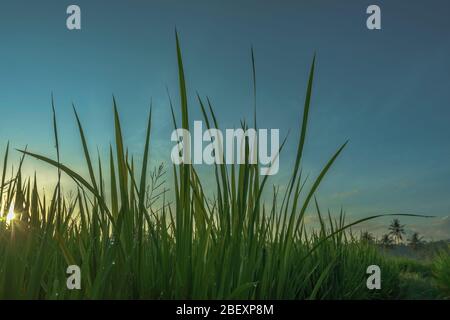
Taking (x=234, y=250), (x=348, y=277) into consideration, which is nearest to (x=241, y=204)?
(x=234, y=250)

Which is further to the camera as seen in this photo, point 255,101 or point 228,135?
point 228,135

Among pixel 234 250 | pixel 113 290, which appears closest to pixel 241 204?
pixel 234 250

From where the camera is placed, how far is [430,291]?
6.18 metres
